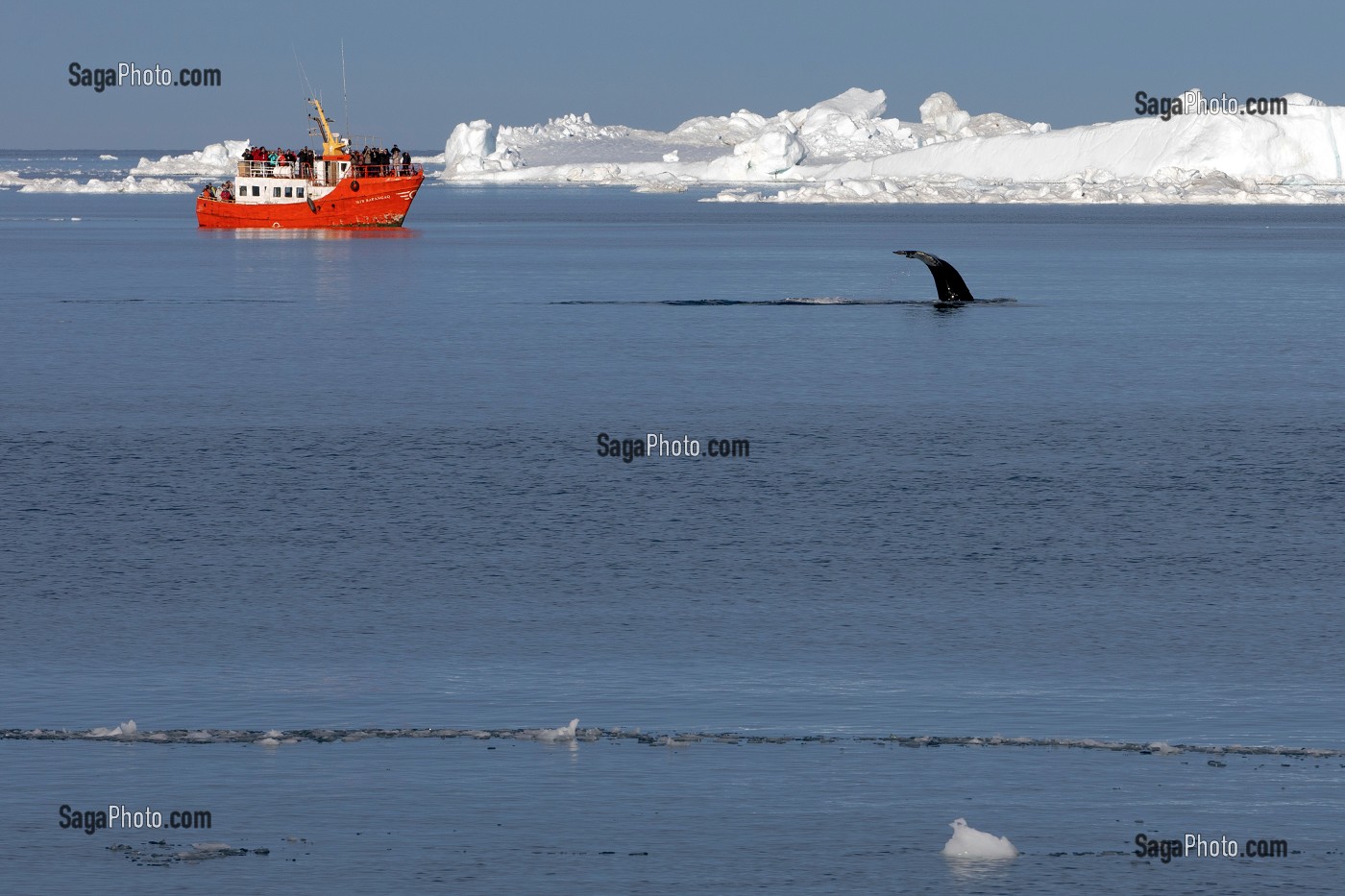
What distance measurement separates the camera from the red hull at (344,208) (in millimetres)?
137500

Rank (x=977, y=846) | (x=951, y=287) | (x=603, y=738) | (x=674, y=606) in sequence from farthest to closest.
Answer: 1. (x=951, y=287)
2. (x=674, y=606)
3. (x=603, y=738)
4. (x=977, y=846)

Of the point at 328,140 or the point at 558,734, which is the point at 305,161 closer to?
the point at 328,140

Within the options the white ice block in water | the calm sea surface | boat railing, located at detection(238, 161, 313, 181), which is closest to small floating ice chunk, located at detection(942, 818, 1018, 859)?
the calm sea surface

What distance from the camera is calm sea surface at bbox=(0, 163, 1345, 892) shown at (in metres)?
14.0

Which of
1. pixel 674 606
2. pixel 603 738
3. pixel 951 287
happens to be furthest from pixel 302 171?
pixel 603 738

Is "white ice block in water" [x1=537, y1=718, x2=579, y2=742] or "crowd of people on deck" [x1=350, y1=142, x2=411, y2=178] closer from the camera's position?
"white ice block in water" [x1=537, y1=718, x2=579, y2=742]

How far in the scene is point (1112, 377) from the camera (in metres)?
50.9

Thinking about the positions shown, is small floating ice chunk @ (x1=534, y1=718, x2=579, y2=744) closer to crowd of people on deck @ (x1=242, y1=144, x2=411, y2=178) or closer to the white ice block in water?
the white ice block in water

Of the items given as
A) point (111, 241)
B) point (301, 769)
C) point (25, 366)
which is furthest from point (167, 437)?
point (111, 241)

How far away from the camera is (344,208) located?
139m

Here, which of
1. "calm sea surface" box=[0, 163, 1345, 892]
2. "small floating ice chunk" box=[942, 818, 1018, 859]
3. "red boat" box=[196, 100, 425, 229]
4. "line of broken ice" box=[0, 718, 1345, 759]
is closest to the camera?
"small floating ice chunk" box=[942, 818, 1018, 859]

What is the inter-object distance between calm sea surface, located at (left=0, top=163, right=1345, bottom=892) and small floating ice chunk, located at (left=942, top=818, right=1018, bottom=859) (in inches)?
7.0

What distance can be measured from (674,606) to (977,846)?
31.6ft

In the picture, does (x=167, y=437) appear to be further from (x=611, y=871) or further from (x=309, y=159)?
(x=309, y=159)
